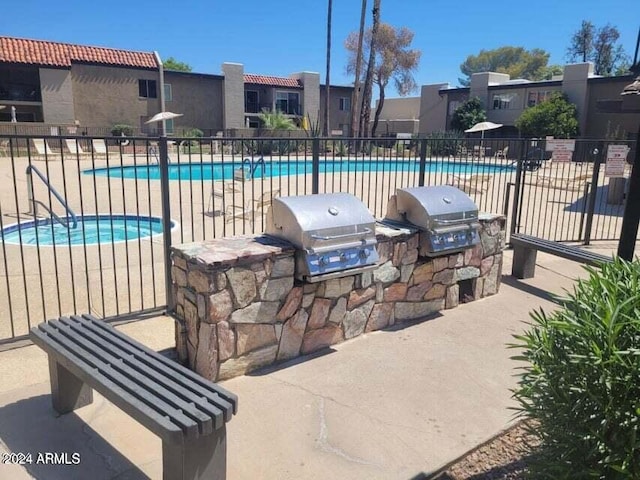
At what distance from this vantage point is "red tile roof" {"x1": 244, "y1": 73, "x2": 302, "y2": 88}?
3856 centimetres

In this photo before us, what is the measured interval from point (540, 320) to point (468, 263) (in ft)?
9.95

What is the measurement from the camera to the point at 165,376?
2.66 meters

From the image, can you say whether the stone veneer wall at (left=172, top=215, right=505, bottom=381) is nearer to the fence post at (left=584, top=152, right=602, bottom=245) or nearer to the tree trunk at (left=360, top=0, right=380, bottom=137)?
the fence post at (left=584, top=152, right=602, bottom=245)

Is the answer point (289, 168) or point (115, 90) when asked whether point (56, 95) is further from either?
point (289, 168)

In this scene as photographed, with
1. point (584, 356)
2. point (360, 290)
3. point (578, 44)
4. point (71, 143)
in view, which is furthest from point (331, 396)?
point (578, 44)

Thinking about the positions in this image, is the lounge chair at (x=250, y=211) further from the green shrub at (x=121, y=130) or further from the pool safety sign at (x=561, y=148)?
the green shrub at (x=121, y=130)

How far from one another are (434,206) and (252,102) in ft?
124

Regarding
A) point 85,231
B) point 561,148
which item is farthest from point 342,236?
point 85,231

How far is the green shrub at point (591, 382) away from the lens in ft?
6.21

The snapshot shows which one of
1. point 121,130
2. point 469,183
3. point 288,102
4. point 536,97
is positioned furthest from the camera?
point 288,102

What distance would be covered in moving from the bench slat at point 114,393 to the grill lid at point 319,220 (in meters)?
1.68

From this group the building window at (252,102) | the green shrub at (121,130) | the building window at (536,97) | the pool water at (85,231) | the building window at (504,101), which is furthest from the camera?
the building window at (252,102)

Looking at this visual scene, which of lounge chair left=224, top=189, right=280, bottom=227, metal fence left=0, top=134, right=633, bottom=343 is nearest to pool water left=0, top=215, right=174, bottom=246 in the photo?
metal fence left=0, top=134, right=633, bottom=343

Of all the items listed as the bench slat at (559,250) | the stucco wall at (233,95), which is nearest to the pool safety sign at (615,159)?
the bench slat at (559,250)
